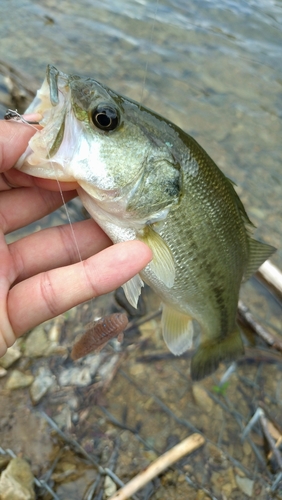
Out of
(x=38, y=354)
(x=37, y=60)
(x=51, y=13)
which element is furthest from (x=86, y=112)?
(x=51, y=13)

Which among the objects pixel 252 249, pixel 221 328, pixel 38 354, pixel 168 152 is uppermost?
pixel 168 152

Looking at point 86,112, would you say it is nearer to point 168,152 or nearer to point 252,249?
point 168,152

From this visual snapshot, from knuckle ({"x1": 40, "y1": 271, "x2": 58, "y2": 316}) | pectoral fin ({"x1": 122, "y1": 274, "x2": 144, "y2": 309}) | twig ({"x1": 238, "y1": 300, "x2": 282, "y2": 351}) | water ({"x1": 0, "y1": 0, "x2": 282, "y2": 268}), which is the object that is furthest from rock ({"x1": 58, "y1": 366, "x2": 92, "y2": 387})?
water ({"x1": 0, "y1": 0, "x2": 282, "y2": 268})

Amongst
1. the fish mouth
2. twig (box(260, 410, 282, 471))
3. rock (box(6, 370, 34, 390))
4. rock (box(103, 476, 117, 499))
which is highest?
the fish mouth

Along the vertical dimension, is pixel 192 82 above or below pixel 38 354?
above

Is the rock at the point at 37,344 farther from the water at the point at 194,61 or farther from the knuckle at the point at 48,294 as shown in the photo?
the water at the point at 194,61

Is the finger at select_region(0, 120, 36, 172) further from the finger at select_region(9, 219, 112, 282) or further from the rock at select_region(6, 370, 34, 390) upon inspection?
the rock at select_region(6, 370, 34, 390)

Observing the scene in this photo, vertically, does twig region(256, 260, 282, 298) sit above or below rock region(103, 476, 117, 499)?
above
